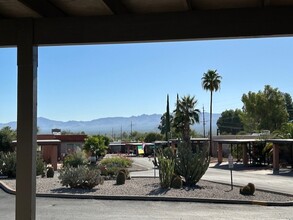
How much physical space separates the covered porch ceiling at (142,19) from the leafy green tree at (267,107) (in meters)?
73.5

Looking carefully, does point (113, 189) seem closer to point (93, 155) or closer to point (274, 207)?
point (274, 207)

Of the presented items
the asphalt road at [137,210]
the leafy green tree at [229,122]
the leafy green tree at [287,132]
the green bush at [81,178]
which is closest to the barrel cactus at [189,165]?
the green bush at [81,178]

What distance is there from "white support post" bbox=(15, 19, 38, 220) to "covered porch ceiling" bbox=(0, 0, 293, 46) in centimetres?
13

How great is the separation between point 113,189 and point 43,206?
456cm

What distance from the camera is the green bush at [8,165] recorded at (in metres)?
25.1

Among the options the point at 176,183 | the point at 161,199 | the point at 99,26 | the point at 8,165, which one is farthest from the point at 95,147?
the point at 99,26

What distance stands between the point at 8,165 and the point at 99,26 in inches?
845

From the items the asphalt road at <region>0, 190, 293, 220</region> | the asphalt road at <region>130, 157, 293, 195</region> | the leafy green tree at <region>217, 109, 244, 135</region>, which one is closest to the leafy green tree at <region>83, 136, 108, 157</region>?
the asphalt road at <region>130, 157, 293, 195</region>

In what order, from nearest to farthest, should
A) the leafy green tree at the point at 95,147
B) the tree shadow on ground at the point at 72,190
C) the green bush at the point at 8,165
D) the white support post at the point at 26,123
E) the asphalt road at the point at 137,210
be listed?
the white support post at the point at 26,123 → the asphalt road at the point at 137,210 → the tree shadow on ground at the point at 72,190 → the green bush at the point at 8,165 → the leafy green tree at the point at 95,147

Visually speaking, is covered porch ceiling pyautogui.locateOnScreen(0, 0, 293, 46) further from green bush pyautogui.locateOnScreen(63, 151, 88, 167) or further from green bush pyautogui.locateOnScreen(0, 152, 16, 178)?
green bush pyautogui.locateOnScreen(63, 151, 88, 167)

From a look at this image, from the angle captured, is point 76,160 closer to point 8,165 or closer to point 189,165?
point 8,165

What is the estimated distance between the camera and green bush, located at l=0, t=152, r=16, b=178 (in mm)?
25078

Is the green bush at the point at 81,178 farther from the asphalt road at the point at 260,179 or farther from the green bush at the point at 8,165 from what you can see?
the asphalt road at the point at 260,179

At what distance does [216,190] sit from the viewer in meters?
19.0
